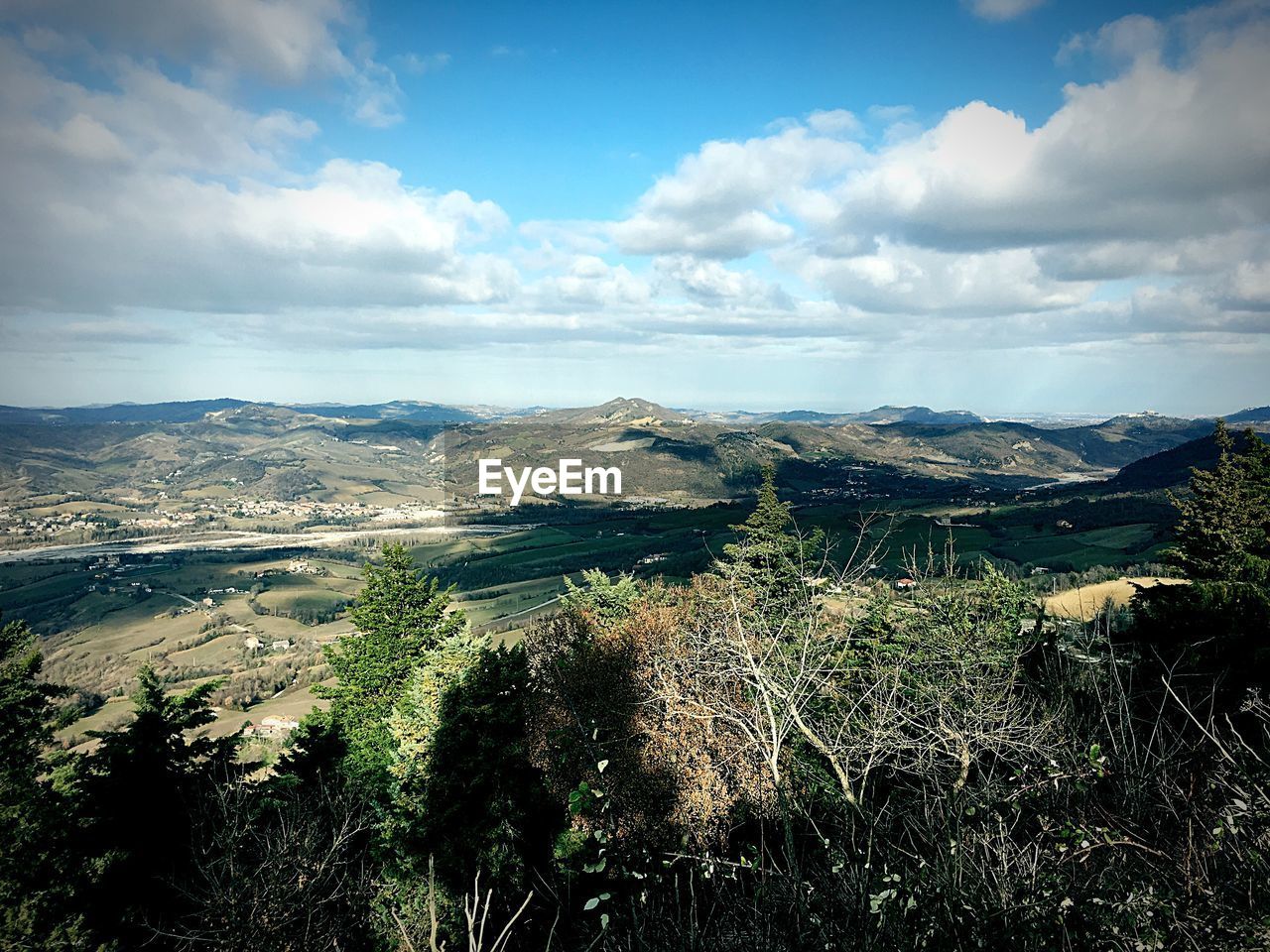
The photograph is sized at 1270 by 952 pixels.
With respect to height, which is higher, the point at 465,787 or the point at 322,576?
the point at 465,787

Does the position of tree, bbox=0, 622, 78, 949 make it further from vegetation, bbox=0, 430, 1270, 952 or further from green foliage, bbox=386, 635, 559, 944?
green foliage, bbox=386, 635, 559, 944

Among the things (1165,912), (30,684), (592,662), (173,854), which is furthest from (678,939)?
(173,854)

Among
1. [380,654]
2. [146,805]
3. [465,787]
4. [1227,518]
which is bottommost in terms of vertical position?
[146,805]

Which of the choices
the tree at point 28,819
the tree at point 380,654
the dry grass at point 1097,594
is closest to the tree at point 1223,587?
the tree at point 28,819

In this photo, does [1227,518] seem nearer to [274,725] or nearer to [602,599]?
[602,599]

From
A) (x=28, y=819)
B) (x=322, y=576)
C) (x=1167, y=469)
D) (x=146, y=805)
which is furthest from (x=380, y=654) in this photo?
(x=1167, y=469)

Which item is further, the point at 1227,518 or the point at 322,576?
the point at 322,576

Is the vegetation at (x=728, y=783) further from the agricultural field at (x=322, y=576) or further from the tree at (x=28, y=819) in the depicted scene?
the agricultural field at (x=322, y=576)

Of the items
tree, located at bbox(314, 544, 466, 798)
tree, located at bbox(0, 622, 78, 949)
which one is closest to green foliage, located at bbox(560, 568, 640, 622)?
tree, located at bbox(314, 544, 466, 798)

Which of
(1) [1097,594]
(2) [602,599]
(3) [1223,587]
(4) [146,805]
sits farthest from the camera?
(1) [1097,594]

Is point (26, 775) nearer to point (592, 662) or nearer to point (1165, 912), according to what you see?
point (592, 662)
